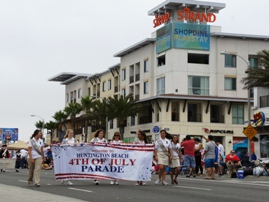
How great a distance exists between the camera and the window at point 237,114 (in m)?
72.7

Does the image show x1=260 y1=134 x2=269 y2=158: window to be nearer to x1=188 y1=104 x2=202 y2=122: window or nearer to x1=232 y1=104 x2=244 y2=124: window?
x1=188 y1=104 x2=202 y2=122: window

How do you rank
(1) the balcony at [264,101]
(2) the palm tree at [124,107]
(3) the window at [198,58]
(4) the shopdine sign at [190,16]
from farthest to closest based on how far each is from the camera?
1. (2) the palm tree at [124,107]
2. (3) the window at [198,58]
3. (4) the shopdine sign at [190,16]
4. (1) the balcony at [264,101]

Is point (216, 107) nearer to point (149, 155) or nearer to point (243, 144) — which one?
point (243, 144)

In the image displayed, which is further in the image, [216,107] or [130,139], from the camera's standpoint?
[130,139]

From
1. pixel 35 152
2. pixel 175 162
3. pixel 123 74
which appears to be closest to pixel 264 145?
pixel 123 74

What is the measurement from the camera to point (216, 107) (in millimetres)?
72688

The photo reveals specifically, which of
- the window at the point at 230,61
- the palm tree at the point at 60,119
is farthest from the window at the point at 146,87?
the palm tree at the point at 60,119

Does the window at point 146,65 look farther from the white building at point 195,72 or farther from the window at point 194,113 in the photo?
the window at point 194,113

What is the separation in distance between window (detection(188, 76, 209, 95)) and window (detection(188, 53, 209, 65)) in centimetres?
166

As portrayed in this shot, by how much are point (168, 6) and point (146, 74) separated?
7.72 m

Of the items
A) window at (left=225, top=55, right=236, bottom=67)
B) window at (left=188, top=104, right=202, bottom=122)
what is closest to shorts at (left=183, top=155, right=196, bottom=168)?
window at (left=188, top=104, right=202, bottom=122)

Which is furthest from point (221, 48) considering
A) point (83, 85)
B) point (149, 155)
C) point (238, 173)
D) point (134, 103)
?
point (149, 155)

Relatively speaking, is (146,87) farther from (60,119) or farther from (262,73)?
(262,73)

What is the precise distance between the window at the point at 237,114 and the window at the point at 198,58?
5884 mm
